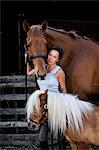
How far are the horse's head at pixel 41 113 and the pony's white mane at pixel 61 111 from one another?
29mm

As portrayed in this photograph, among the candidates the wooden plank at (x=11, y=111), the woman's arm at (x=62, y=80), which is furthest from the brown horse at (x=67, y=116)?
the wooden plank at (x=11, y=111)

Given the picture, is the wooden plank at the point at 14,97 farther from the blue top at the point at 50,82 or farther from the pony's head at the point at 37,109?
the pony's head at the point at 37,109

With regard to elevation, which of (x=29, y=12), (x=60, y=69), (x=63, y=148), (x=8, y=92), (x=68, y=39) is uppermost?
(x=29, y=12)

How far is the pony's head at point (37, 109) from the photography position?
3.99 meters

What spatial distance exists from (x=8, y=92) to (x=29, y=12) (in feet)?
6.46

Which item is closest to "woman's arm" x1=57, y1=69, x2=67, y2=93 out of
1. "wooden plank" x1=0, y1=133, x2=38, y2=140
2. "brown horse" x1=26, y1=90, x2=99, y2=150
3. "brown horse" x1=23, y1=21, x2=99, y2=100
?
"brown horse" x1=23, y1=21, x2=99, y2=100

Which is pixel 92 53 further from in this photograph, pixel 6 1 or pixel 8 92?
pixel 6 1

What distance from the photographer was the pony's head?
3986 millimetres

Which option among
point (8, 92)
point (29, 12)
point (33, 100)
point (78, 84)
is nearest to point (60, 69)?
point (78, 84)

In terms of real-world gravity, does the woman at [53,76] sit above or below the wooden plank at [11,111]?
above

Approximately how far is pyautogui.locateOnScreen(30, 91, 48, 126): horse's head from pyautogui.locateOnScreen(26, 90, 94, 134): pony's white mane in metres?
0.03

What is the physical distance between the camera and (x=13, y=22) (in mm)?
8234

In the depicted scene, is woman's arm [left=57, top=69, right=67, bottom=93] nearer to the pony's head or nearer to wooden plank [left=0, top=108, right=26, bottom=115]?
the pony's head

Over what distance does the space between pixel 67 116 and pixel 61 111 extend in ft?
0.24
